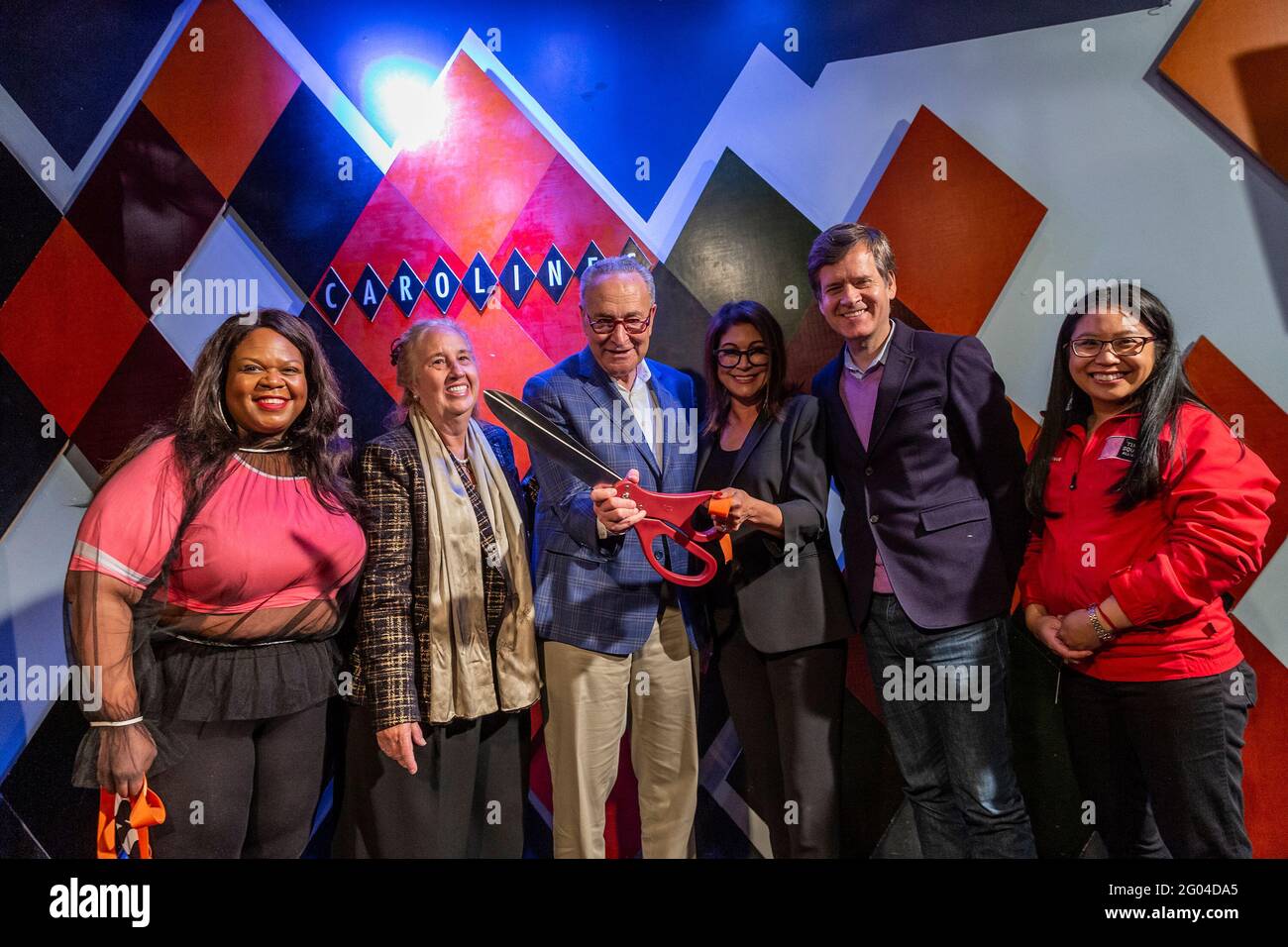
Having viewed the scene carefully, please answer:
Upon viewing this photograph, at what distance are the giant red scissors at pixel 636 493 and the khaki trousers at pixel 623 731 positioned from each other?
26cm

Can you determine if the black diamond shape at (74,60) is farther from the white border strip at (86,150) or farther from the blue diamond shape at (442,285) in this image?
the blue diamond shape at (442,285)

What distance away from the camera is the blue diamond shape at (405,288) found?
2609mm

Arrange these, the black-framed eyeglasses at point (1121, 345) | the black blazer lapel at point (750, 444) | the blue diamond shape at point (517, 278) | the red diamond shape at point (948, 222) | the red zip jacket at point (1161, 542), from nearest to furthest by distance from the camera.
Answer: the red zip jacket at point (1161, 542), the black-framed eyeglasses at point (1121, 345), the black blazer lapel at point (750, 444), the red diamond shape at point (948, 222), the blue diamond shape at point (517, 278)

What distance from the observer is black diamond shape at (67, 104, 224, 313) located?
104 inches

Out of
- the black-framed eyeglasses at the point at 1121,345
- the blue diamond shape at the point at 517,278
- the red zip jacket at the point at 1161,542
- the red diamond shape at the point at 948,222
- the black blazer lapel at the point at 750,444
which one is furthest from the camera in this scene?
the blue diamond shape at the point at 517,278

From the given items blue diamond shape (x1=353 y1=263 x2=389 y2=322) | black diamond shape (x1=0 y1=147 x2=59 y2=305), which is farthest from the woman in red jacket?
black diamond shape (x1=0 y1=147 x2=59 y2=305)

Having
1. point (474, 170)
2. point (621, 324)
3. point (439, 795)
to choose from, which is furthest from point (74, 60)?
point (439, 795)

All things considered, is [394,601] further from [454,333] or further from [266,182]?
[266,182]

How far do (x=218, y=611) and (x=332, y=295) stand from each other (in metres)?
1.06

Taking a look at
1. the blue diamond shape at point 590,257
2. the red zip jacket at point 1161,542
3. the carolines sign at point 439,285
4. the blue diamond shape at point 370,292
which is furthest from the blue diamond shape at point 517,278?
the red zip jacket at point 1161,542

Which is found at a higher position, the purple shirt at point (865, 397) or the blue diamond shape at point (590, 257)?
the blue diamond shape at point (590, 257)

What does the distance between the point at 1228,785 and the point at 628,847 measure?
163 cm

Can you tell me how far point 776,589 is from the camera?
225 cm
